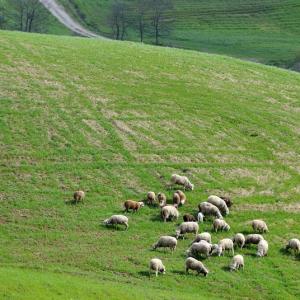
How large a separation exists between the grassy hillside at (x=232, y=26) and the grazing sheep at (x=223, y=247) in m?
89.0

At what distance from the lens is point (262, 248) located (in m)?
32.7

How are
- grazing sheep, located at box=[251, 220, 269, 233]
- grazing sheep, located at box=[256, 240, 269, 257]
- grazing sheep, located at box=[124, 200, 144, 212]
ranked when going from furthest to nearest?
grazing sheep, located at box=[124, 200, 144, 212]
grazing sheep, located at box=[251, 220, 269, 233]
grazing sheep, located at box=[256, 240, 269, 257]

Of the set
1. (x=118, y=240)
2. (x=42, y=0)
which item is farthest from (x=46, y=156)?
(x=42, y=0)

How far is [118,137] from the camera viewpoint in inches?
1850

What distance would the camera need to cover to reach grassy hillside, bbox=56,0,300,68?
127 meters

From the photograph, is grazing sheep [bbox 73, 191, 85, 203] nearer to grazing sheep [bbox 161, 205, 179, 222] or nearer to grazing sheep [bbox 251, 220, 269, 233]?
grazing sheep [bbox 161, 205, 179, 222]

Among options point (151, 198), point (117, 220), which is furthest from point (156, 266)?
point (151, 198)

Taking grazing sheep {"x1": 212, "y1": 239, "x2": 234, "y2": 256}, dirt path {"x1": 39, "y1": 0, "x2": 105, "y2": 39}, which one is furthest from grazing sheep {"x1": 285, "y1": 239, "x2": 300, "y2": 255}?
dirt path {"x1": 39, "y1": 0, "x2": 105, "y2": 39}

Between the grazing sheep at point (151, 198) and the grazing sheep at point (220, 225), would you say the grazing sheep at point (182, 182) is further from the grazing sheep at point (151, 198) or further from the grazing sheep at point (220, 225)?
the grazing sheep at point (220, 225)

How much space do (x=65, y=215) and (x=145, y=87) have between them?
2466 centimetres

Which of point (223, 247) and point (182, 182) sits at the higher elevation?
point (182, 182)

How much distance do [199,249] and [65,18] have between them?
401 ft

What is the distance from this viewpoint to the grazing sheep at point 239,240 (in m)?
33.0

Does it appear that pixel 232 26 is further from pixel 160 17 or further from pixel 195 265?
pixel 195 265
